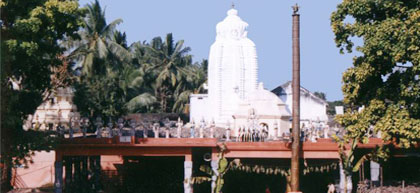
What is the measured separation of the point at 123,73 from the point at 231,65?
30.8 feet

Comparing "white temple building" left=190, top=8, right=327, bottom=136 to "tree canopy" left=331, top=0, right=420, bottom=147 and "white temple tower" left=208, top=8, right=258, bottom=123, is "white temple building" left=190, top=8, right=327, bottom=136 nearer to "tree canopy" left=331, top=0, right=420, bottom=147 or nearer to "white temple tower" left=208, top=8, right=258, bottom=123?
"white temple tower" left=208, top=8, right=258, bottom=123

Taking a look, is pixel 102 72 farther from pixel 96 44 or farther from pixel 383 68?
pixel 383 68

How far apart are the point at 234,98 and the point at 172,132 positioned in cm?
937

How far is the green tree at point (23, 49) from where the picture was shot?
2130cm

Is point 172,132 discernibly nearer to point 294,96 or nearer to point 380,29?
point 294,96

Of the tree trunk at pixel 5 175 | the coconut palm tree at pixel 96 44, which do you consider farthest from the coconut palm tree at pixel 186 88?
the tree trunk at pixel 5 175

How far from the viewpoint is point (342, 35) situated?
2361 centimetres

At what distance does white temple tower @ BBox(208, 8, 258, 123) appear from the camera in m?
39.9

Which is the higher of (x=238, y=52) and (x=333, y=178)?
(x=238, y=52)

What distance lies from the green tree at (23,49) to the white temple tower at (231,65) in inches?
669

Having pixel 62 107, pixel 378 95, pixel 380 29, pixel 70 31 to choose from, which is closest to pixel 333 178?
pixel 378 95

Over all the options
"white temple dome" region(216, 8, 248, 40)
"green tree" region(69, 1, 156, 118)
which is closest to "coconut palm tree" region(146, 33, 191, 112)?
"green tree" region(69, 1, 156, 118)

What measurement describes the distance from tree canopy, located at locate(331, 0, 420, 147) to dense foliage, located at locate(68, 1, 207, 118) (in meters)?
10.2

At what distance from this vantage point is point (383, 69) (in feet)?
77.6
